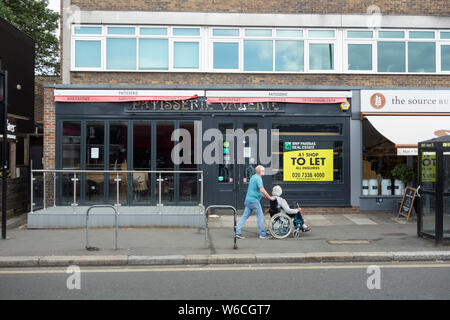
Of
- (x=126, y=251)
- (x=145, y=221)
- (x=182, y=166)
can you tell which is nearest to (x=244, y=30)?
(x=182, y=166)

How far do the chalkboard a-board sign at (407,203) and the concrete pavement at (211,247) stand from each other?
90 cm

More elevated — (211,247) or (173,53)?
(173,53)

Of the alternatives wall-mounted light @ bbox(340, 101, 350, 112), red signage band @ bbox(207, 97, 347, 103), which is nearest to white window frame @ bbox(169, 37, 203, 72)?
red signage band @ bbox(207, 97, 347, 103)

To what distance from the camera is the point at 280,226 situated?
9.29 meters

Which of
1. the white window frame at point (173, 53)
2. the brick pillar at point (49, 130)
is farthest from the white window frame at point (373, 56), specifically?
the brick pillar at point (49, 130)

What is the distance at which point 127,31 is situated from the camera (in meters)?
13.4

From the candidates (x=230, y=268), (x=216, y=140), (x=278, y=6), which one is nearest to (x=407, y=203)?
(x=216, y=140)

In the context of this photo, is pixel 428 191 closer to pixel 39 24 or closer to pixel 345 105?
pixel 345 105

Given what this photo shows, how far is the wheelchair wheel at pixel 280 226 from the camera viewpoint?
9211mm

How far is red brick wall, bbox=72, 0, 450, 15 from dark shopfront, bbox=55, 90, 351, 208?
3.13m

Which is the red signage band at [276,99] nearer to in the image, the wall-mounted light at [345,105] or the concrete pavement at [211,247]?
the wall-mounted light at [345,105]

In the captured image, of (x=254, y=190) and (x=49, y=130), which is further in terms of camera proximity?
(x=49, y=130)

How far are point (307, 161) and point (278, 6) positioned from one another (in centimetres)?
522

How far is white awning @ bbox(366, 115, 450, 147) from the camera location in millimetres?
12219
